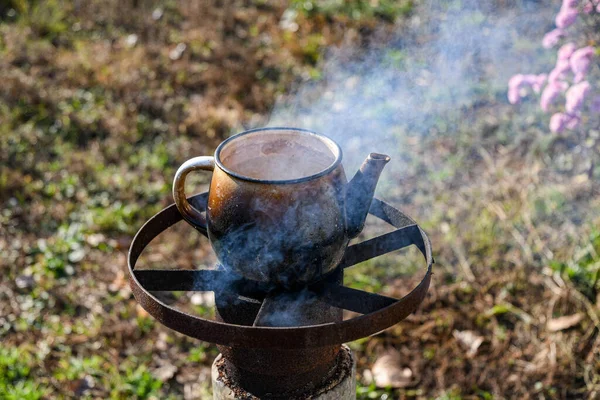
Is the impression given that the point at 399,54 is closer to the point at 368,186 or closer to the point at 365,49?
the point at 365,49

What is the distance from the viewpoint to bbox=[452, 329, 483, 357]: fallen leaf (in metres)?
2.95

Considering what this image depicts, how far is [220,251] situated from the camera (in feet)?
5.64

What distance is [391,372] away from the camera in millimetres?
2869

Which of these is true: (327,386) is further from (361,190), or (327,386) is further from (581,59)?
(581,59)

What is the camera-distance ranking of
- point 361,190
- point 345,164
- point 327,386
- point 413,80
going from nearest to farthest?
point 361,190, point 327,386, point 345,164, point 413,80

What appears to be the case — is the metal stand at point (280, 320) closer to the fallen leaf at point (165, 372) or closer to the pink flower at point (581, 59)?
the fallen leaf at point (165, 372)

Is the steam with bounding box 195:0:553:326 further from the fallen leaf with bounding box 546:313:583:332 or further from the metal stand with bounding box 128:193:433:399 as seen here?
the metal stand with bounding box 128:193:433:399

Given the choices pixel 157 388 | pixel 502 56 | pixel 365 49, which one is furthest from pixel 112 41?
pixel 157 388

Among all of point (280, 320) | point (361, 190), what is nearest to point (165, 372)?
point (280, 320)

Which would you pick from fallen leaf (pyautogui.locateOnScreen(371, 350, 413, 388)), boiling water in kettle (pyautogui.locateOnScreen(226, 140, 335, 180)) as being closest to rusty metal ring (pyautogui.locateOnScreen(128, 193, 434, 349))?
boiling water in kettle (pyautogui.locateOnScreen(226, 140, 335, 180))

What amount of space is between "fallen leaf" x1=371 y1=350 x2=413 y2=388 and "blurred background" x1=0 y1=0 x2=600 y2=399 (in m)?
0.01

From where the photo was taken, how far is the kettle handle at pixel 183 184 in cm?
172

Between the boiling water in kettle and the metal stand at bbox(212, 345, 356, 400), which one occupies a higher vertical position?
the boiling water in kettle

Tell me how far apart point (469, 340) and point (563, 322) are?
436 millimetres
